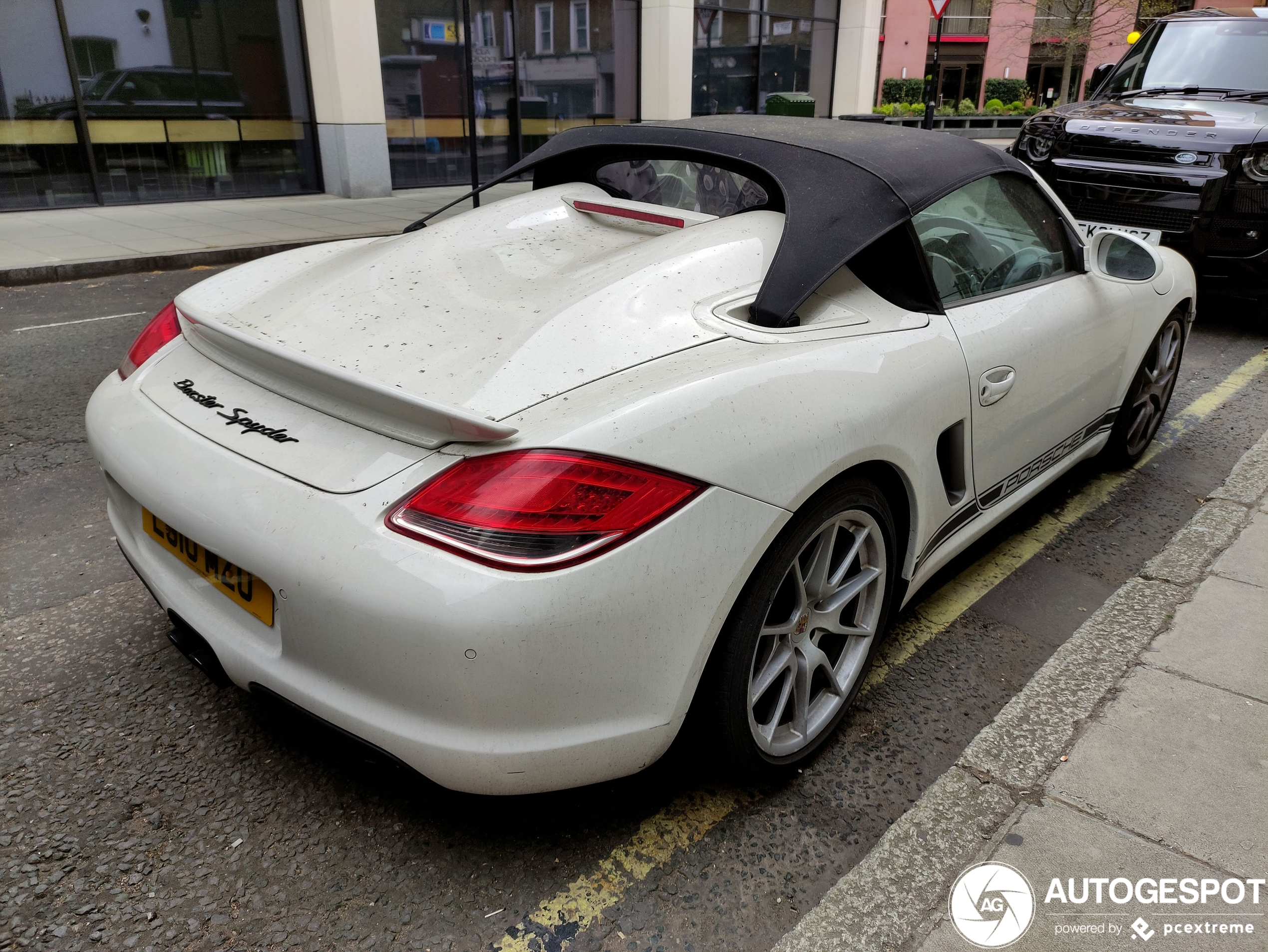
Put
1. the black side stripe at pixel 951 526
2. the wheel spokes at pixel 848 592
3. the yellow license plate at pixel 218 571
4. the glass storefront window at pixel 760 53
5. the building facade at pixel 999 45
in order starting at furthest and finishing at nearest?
the building facade at pixel 999 45, the glass storefront window at pixel 760 53, the black side stripe at pixel 951 526, the wheel spokes at pixel 848 592, the yellow license plate at pixel 218 571

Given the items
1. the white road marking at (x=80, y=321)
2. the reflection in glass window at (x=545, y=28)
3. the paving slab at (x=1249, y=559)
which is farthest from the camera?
the reflection in glass window at (x=545, y=28)

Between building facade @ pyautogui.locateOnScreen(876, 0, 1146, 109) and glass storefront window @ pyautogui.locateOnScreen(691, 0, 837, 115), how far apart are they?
25.5 metres

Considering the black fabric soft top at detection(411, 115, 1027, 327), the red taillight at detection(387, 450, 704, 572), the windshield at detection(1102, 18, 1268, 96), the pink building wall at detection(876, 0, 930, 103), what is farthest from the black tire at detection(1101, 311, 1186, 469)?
the pink building wall at detection(876, 0, 930, 103)

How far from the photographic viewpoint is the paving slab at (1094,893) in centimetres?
190

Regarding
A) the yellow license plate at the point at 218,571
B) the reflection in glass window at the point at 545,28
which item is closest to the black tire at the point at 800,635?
the yellow license plate at the point at 218,571

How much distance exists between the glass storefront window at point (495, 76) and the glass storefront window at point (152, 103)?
1.56 metres

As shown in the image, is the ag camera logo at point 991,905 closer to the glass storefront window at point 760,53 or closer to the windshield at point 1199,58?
the windshield at point 1199,58

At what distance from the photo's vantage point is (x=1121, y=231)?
3902mm

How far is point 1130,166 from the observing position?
22.2 ft

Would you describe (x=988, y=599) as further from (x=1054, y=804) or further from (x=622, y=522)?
(x=622, y=522)

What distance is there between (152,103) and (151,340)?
40.9 feet

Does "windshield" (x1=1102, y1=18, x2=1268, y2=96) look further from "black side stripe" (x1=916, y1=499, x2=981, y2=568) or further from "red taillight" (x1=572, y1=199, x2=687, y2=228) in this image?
"red taillight" (x1=572, y1=199, x2=687, y2=228)

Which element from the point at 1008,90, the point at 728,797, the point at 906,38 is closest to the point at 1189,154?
the point at 728,797

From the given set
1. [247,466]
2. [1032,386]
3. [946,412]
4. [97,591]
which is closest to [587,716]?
[247,466]
